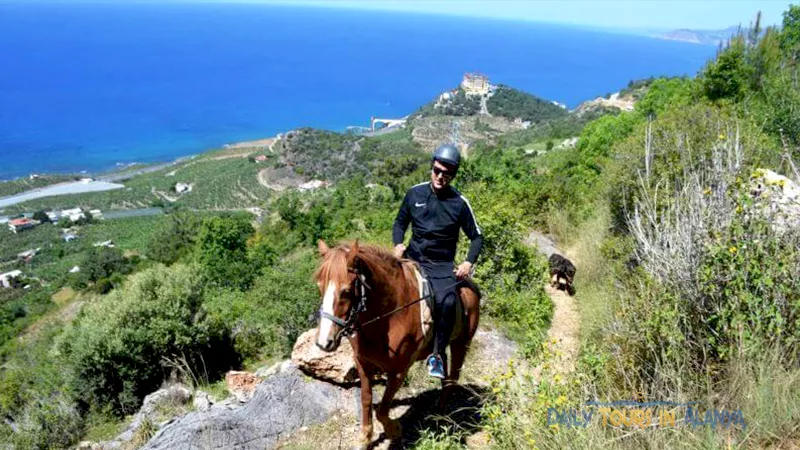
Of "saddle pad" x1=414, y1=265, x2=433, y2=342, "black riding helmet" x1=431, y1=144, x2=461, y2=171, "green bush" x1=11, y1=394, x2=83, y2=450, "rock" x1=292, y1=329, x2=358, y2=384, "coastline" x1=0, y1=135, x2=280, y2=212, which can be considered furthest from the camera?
"coastline" x1=0, y1=135, x2=280, y2=212

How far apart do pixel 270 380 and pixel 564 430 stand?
4082 millimetres

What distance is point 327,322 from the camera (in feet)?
11.1

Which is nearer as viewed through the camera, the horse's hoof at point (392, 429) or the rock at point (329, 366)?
the horse's hoof at point (392, 429)

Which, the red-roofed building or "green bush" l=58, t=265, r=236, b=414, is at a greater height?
"green bush" l=58, t=265, r=236, b=414

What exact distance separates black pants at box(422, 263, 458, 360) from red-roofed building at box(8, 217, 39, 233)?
8884 centimetres

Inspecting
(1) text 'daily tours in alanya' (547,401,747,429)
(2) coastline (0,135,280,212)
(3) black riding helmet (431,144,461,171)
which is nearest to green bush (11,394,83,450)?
(3) black riding helmet (431,144,461,171)

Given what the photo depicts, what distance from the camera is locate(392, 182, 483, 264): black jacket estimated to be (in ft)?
14.8

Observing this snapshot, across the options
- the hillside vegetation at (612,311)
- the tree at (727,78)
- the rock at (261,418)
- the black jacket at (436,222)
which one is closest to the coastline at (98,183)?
the hillside vegetation at (612,311)

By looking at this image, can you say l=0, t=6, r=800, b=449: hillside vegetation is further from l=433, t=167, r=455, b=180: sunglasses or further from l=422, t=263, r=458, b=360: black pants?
l=433, t=167, r=455, b=180: sunglasses

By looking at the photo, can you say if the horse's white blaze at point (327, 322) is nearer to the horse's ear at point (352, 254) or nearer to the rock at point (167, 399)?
the horse's ear at point (352, 254)

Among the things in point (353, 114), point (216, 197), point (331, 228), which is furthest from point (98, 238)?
point (353, 114)

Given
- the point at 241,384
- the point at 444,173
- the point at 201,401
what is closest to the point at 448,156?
the point at 444,173

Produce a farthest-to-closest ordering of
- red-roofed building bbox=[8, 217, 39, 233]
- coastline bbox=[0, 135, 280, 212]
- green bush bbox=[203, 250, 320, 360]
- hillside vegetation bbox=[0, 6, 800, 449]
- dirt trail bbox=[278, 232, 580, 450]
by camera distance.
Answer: coastline bbox=[0, 135, 280, 212] → red-roofed building bbox=[8, 217, 39, 233] → green bush bbox=[203, 250, 320, 360] → dirt trail bbox=[278, 232, 580, 450] → hillside vegetation bbox=[0, 6, 800, 449]

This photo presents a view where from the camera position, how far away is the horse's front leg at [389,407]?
441cm
